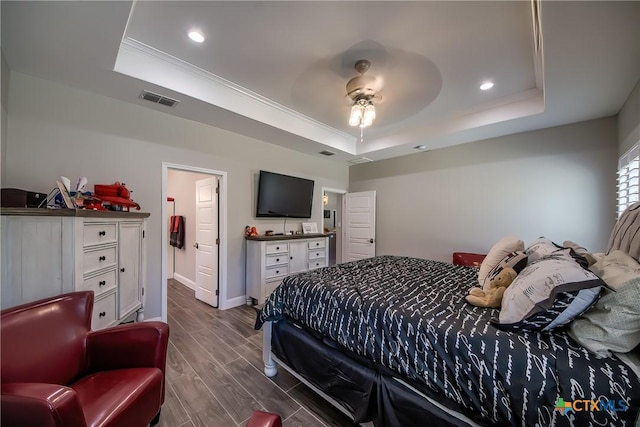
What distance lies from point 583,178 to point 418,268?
2.52 m

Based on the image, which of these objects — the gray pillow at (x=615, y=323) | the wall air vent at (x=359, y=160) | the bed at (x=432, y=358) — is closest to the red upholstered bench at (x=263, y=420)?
the bed at (x=432, y=358)

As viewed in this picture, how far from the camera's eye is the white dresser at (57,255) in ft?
4.97

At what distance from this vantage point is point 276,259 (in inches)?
147

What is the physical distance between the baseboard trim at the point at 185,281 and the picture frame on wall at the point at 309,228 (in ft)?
7.42

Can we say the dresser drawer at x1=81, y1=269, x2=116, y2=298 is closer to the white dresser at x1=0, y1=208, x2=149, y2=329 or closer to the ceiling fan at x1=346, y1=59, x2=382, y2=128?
the white dresser at x1=0, y1=208, x2=149, y2=329

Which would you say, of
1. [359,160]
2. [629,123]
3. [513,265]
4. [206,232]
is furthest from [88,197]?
[629,123]

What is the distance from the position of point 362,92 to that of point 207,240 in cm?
303

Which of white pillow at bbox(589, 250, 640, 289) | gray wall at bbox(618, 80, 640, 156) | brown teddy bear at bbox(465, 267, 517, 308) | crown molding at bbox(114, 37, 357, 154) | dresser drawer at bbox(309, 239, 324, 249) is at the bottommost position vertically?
dresser drawer at bbox(309, 239, 324, 249)

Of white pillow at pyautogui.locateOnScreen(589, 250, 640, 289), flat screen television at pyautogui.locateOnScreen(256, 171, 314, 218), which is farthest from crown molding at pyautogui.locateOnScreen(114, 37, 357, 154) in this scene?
white pillow at pyautogui.locateOnScreen(589, 250, 640, 289)

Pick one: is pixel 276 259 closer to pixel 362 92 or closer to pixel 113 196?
pixel 113 196

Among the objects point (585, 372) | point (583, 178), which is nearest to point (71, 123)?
point (585, 372)

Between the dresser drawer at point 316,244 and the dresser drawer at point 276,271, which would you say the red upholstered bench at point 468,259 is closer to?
the dresser drawer at point 316,244

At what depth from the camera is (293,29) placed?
1.94m

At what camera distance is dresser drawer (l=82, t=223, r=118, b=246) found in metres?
1.74
